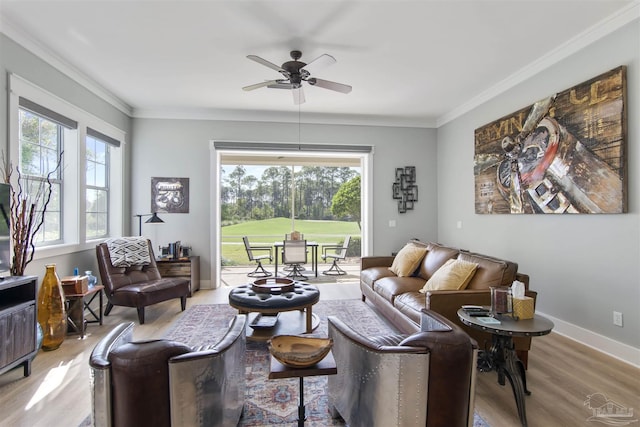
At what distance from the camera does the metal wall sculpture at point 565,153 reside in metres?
2.68

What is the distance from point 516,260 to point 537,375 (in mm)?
1764

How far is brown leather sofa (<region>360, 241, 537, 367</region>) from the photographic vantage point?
252cm

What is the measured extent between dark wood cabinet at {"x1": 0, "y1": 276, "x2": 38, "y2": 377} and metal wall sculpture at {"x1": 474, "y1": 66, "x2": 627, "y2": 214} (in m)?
4.79

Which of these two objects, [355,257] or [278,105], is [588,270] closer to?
[278,105]

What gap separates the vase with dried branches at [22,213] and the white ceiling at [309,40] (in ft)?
4.20

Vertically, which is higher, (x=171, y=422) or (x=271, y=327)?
(x=171, y=422)

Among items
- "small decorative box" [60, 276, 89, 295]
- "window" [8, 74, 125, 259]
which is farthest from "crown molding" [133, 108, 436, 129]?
"small decorative box" [60, 276, 89, 295]

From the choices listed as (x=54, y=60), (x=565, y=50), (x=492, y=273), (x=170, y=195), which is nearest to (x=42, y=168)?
(x=54, y=60)

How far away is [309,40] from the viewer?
3.05 m

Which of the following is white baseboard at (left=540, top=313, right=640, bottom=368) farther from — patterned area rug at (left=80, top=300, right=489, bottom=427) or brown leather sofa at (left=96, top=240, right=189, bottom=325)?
brown leather sofa at (left=96, top=240, right=189, bottom=325)

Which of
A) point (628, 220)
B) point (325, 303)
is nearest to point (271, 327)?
point (325, 303)

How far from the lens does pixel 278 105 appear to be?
491cm

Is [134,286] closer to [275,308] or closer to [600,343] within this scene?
[275,308]

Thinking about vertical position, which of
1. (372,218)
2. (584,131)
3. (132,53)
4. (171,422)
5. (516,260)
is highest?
(132,53)
